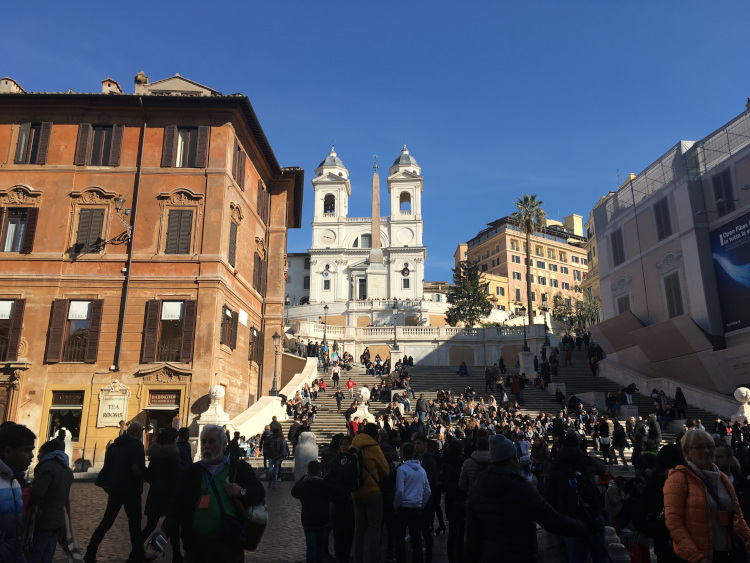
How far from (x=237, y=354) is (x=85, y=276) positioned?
6319 millimetres

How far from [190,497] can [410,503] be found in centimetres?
347

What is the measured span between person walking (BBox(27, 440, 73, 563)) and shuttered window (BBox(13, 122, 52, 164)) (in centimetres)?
2100

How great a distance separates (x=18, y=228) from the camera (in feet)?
73.3

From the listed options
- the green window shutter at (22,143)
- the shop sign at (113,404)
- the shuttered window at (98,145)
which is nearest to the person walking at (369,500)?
the shop sign at (113,404)

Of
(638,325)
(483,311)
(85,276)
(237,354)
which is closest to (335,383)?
(237,354)

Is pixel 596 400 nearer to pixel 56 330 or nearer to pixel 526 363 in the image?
pixel 526 363

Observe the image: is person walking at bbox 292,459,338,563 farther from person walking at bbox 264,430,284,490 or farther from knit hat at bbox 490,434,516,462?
person walking at bbox 264,430,284,490

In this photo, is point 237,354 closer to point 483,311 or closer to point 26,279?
point 26,279

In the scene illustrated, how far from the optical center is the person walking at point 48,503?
198 inches

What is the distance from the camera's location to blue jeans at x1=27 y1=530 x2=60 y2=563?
5.03 m

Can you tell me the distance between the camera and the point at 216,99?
23.2 meters

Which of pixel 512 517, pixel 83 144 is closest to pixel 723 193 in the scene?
pixel 83 144

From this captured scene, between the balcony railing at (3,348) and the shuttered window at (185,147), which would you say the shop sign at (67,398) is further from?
the shuttered window at (185,147)

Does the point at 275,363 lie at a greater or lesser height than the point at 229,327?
lesser
